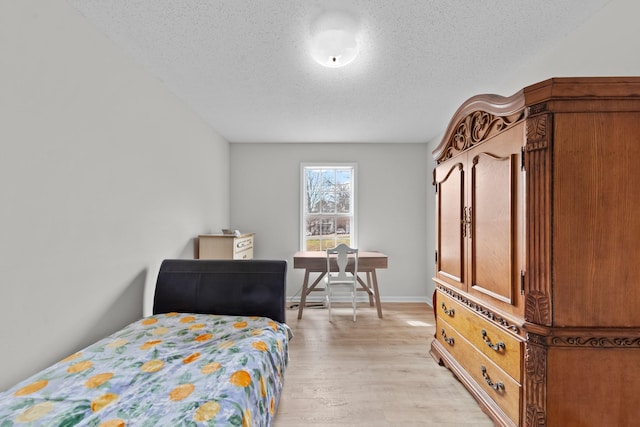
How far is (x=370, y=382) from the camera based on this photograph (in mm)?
2266

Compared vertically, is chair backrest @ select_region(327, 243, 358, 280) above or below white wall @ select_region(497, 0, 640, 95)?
below

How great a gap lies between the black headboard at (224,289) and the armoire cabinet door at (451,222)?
1.32 m

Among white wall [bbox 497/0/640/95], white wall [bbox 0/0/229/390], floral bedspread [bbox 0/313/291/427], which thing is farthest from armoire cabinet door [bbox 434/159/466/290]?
white wall [bbox 0/0/229/390]

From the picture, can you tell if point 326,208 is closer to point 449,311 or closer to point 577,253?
point 449,311

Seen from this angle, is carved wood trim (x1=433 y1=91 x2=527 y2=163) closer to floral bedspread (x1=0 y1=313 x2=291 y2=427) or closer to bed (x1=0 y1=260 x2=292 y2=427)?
bed (x1=0 y1=260 x2=292 y2=427)

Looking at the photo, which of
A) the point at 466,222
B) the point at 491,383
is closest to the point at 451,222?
the point at 466,222

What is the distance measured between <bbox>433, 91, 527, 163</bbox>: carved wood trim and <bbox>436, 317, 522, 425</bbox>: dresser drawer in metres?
1.38

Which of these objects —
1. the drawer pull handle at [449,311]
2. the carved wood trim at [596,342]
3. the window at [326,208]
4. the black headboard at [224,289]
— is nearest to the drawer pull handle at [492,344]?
the carved wood trim at [596,342]

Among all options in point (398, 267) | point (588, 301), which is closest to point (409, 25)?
point (588, 301)

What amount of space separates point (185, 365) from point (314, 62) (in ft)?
7.01

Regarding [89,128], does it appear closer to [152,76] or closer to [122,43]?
[122,43]

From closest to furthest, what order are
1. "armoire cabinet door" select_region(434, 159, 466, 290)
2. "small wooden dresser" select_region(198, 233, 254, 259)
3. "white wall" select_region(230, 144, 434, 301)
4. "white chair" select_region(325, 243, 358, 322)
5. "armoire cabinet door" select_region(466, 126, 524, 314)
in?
"armoire cabinet door" select_region(466, 126, 524, 314), "armoire cabinet door" select_region(434, 159, 466, 290), "small wooden dresser" select_region(198, 233, 254, 259), "white chair" select_region(325, 243, 358, 322), "white wall" select_region(230, 144, 434, 301)

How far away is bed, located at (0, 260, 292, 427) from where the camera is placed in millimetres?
1100

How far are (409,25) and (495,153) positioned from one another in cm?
94
